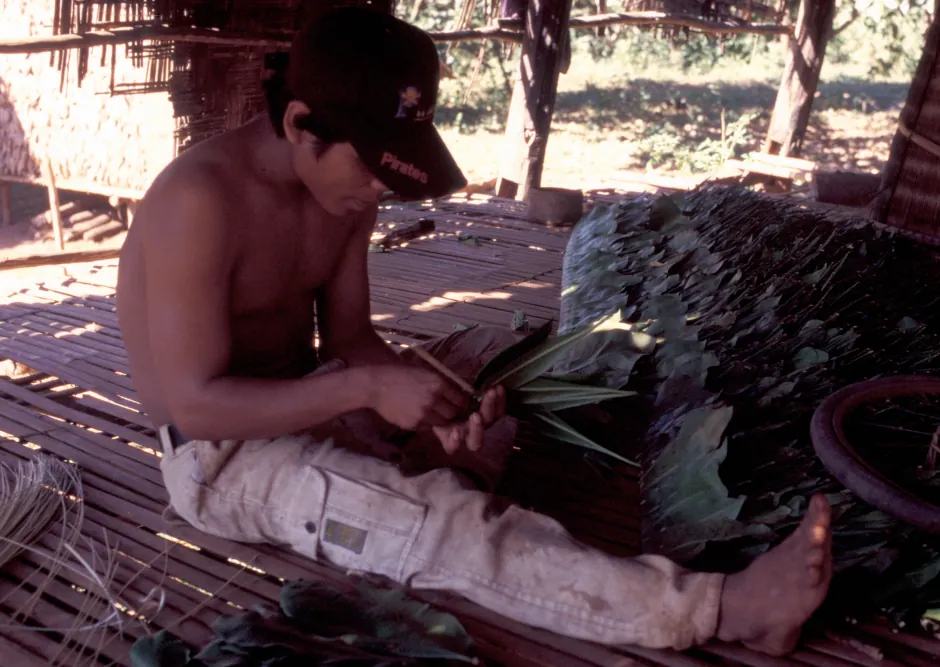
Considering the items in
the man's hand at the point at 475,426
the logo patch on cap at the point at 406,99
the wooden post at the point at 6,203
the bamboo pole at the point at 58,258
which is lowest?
the wooden post at the point at 6,203

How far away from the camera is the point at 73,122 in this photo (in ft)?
23.8

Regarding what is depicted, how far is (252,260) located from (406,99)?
53 centimetres

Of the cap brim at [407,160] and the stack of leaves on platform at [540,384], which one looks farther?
the stack of leaves on platform at [540,384]

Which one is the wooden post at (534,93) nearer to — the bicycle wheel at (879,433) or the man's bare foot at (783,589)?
the bicycle wheel at (879,433)

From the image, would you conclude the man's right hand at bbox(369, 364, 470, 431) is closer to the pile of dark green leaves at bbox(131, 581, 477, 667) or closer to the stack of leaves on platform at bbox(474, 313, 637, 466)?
the stack of leaves on platform at bbox(474, 313, 637, 466)

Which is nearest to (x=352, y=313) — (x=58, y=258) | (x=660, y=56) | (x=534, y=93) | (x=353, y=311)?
(x=353, y=311)

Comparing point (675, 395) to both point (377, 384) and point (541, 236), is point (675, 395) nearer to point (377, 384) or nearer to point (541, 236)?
point (377, 384)

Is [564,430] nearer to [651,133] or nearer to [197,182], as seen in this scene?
[197,182]

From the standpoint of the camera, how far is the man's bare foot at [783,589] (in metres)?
1.52

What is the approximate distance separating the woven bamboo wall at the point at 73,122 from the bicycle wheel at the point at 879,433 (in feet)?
19.6

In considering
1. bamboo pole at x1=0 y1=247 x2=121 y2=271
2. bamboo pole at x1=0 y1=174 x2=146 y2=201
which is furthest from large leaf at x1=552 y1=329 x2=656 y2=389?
bamboo pole at x1=0 y1=174 x2=146 y2=201

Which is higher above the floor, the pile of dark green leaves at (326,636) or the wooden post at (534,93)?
the wooden post at (534,93)

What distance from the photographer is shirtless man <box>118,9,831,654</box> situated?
1.59 meters

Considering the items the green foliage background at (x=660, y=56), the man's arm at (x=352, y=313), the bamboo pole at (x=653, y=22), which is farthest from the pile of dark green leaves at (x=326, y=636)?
the green foliage background at (x=660, y=56)
